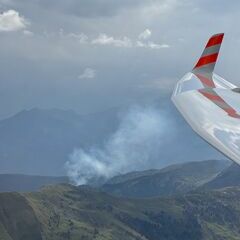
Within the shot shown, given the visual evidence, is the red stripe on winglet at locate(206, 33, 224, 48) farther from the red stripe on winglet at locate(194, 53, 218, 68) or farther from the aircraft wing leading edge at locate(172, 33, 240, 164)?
the red stripe on winglet at locate(194, 53, 218, 68)

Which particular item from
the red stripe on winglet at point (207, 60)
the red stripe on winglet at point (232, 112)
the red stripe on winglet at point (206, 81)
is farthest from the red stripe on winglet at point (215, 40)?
the red stripe on winglet at point (232, 112)

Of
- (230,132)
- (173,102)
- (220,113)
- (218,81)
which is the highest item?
(218,81)

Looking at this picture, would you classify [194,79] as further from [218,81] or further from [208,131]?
[208,131]

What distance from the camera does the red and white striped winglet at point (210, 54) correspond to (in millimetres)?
25247

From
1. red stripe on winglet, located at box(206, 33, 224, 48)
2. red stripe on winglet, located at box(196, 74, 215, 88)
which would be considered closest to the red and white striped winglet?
red stripe on winglet, located at box(206, 33, 224, 48)

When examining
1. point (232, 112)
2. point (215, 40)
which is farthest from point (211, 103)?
point (215, 40)

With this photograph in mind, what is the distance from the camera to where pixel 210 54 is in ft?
86.6

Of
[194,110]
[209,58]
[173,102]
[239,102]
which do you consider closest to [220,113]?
[194,110]

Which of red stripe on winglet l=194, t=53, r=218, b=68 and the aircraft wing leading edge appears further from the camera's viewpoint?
red stripe on winglet l=194, t=53, r=218, b=68

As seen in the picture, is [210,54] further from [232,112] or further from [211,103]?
[232,112]

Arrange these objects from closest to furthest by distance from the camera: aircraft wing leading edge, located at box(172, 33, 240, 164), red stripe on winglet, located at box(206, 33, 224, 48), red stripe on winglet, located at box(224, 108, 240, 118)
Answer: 1. aircraft wing leading edge, located at box(172, 33, 240, 164)
2. red stripe on winglet, located at box(224, 108, 240, 118)
3. red stripe on winglet, located at box(206, 33, 224, 48)

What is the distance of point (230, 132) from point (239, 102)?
6.71 meters

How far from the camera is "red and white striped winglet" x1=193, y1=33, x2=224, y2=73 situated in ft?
82.8

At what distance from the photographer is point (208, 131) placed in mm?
16406
